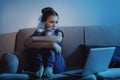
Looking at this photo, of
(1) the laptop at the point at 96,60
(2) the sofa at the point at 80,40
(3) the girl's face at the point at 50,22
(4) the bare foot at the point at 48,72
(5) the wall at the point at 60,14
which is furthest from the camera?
(5) the wall at the point at 60,14

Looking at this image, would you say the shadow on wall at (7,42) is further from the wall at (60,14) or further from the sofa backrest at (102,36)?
the sofa backrest at (102,36)

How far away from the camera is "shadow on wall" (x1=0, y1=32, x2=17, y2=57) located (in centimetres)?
277

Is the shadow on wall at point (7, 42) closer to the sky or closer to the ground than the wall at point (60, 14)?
closer to the ground

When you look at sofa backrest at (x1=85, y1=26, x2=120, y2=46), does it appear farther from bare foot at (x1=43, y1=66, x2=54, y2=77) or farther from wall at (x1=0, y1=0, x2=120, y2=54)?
bare foot at (x1=43, y1=66, x2=54, y2=77)

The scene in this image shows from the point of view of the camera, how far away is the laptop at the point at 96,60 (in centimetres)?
194

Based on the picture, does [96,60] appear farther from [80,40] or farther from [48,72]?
[80,40]

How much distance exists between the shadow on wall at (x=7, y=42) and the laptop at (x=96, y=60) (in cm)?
99

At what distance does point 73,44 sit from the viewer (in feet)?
8.73

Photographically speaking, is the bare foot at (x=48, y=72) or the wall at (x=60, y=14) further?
A: the wall at (x=60, y=14)

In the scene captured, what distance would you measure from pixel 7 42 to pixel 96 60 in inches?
46.9

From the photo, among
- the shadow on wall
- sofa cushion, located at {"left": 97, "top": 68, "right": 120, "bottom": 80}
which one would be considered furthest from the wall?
sofa cushion, located at {"left": 97, "top": 68, "right": 120, "bottom": 80}

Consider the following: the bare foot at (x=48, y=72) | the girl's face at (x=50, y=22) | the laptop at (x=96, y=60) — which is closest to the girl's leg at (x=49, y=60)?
the bare foot at (x=48, y=72)

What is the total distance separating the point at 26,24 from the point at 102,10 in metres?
0.89

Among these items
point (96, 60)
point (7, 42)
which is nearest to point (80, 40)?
point (96, 60)
